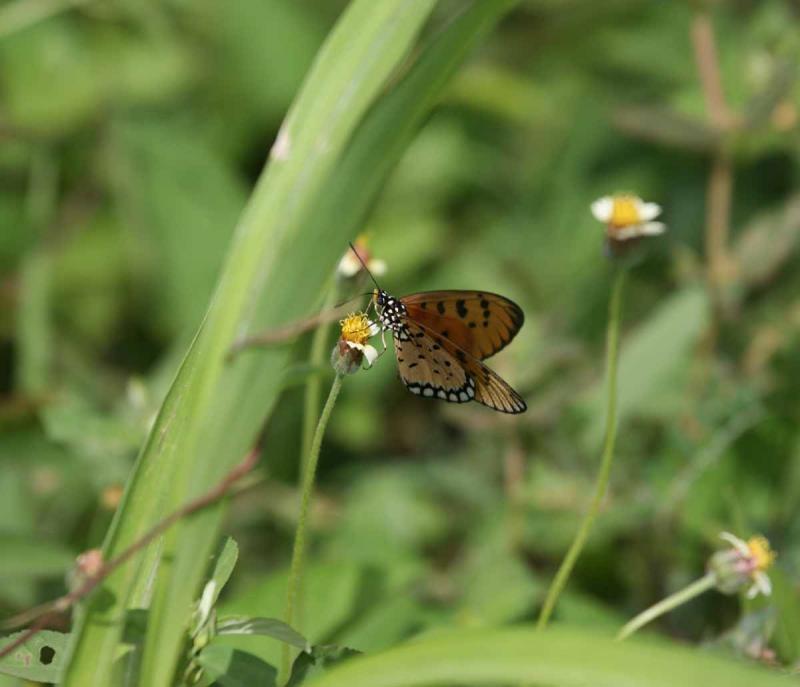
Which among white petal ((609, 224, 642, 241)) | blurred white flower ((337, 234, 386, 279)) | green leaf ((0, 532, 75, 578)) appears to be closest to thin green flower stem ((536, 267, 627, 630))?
white petal ((609, 224, 642, 241))

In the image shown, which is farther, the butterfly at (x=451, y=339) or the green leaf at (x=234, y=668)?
the butterfly at (x=451, y=339)

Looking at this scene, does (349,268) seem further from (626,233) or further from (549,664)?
(549,664)

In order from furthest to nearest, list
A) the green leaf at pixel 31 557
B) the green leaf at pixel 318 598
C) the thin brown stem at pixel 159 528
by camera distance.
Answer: the green leaf at pixel 31 557 → the green leaf at pixel 318 598 → the thin brown stem at pixel 159 528

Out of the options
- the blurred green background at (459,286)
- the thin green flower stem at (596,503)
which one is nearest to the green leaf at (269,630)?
the thin green flower stem at (596,503)

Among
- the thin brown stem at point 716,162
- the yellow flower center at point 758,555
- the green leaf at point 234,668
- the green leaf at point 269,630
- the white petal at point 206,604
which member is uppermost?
the thin brown stem at point 716,162

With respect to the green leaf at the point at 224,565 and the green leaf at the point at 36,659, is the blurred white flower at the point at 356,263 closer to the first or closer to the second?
the green leaf at the point at 224,565

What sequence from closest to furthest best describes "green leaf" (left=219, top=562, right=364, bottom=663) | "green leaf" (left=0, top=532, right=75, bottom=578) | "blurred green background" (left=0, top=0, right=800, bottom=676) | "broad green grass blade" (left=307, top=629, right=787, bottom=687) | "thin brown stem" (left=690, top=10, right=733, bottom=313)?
1. "broad green grass blade" (left=307, top=629, right=787, bottom=687)
2. "green leaf" (left=219, top=562, right=364, bottom=663)
3. "green leaf" (left=0, top=532, right=75, bottom=578)
4. "blurred green background" (left=0, top=0, right=800, bottom=676)
5. "thin brown stem" (left=690, top=10, right=733, bottom=313)

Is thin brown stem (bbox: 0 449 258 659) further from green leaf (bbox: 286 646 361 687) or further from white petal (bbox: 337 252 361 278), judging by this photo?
white petal (bbox: 337 252 361 278)
